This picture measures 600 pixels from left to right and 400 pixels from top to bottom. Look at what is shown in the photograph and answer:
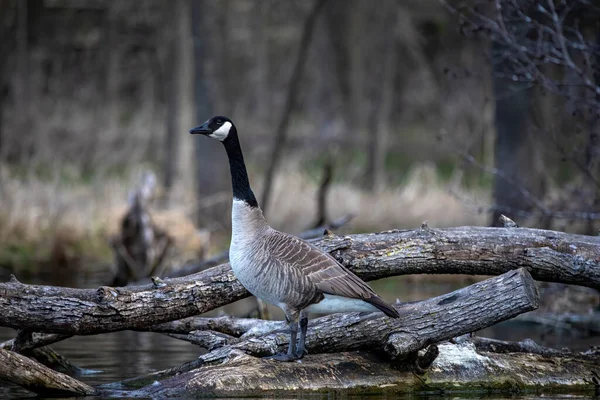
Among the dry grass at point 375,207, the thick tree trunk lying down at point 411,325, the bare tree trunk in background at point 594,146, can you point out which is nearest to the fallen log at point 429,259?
the thick tree trunk lying down at point 411,325

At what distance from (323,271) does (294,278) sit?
0.21 m

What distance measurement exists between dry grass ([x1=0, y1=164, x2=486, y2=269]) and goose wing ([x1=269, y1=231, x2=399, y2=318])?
7128mm

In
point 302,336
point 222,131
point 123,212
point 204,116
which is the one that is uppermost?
point 222,131

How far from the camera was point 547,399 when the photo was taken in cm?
715

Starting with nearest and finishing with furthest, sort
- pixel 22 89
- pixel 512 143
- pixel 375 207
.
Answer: pixel 512 143 < pixel 375 207 < pixel 22 89

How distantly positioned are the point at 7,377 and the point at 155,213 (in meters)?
8.49

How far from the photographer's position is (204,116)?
63.4 ft

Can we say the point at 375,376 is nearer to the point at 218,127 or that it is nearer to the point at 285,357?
the point at 285,357

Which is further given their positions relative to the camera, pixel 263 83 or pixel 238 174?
pixel 263 83

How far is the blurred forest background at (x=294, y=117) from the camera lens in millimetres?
12539

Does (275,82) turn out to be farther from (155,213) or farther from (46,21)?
(155,213)

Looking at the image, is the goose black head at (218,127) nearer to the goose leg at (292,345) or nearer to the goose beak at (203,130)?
the goose beak at (203,130)

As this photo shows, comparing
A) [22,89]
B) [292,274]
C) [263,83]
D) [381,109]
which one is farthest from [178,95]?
[263,83]

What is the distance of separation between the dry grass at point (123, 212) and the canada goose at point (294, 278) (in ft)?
23.1
